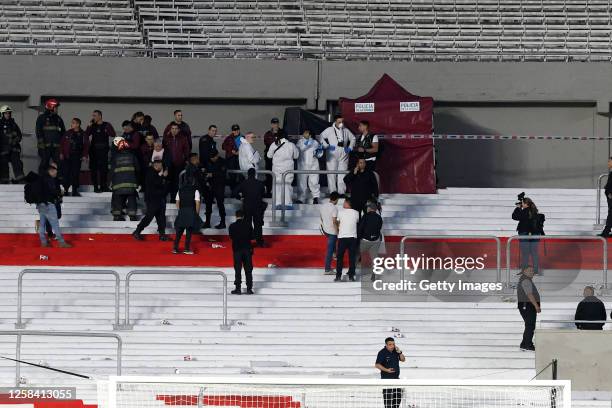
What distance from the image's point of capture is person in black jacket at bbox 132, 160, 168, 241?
1029 inches

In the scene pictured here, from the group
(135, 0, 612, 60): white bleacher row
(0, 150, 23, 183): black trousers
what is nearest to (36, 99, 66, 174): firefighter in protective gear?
(0, 150, 23, 183): black trousers

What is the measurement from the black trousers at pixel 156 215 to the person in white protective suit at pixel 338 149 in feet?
11.2

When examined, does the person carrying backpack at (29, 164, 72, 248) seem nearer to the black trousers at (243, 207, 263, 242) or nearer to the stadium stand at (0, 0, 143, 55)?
the black trousers at (243, 207, 263, 242)

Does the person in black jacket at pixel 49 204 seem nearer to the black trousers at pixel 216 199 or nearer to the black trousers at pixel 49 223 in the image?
the black trousers at pixel 49 223

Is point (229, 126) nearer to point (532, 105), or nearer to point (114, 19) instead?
point (114, 19)

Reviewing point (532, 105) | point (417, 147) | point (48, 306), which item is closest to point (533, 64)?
point (532, 105)

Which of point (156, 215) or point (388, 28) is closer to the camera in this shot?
point (156, 215)

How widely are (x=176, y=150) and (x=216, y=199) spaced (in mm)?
1529

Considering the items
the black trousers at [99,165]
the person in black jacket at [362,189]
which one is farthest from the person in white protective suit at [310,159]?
the black trousers at [99,165]

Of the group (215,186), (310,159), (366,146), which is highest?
(366,146)

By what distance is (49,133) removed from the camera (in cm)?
2819

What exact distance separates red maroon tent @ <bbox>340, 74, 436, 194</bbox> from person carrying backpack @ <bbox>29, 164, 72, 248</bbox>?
5.65m

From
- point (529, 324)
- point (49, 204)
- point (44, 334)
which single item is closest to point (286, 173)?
point (49, 204)

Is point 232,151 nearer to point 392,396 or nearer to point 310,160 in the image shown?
point 310,160
